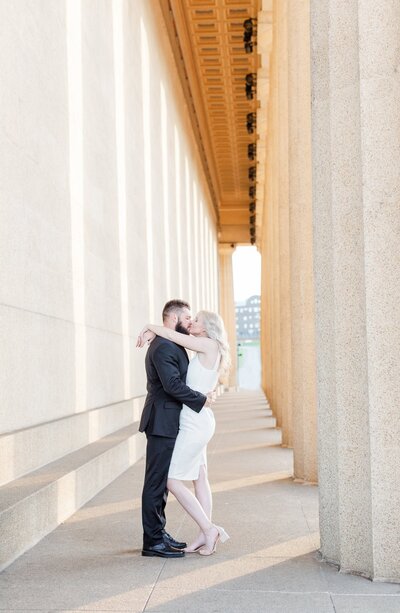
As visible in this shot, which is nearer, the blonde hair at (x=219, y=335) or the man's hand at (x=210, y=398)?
the man's hand at (x=210, y=398)

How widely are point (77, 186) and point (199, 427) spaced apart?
6.11 m

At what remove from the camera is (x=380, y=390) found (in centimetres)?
561

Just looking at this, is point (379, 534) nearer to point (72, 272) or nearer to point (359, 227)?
point (359, 227)

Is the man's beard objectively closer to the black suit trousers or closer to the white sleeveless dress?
the white sleeveless dress

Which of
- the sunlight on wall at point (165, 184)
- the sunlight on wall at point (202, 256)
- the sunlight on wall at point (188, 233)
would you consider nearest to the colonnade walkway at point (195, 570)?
the sunlight on wall at point (165, 184)

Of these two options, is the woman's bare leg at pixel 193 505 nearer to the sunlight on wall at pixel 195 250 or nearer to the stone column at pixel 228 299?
the sunlight on wall at pixel 195 250

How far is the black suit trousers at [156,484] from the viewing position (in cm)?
663

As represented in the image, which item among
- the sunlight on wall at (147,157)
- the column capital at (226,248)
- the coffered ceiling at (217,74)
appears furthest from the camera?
the column capital at (226,248)

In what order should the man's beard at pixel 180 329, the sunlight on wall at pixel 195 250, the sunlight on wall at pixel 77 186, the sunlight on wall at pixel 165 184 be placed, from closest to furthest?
the man's beard at pixel 180 329, the sunlight on wall at pixel 77 186, the sunlight on wall at pixel 165 184, the sunlight on wall at pixel 195 250

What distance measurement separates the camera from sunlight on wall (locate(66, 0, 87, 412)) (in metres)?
11.5

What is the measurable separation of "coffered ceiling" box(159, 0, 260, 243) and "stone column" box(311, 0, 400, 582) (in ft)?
64.1

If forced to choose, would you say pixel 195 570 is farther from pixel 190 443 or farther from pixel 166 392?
pixel 166 392

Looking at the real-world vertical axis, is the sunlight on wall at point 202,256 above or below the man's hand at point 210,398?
above

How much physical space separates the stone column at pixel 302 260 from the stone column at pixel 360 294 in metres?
4.73
